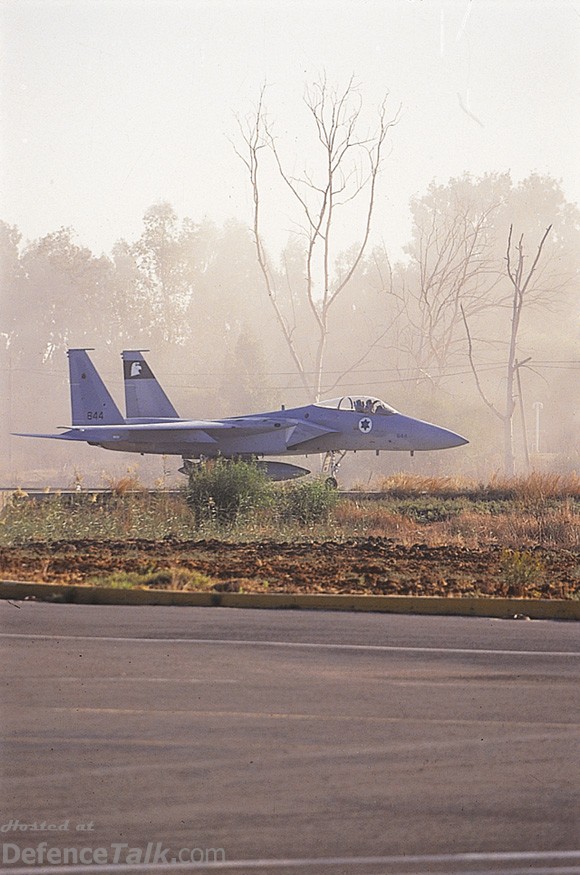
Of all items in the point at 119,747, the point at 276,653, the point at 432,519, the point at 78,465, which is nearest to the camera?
the point at 119,747

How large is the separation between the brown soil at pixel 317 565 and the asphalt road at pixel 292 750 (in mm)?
3276

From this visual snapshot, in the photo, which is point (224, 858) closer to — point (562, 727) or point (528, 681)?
point (562, 727)

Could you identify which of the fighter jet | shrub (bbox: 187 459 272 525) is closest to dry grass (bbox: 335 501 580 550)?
shrub (bbox: 187 459 272 525)

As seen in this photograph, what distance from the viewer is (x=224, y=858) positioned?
15.8ft

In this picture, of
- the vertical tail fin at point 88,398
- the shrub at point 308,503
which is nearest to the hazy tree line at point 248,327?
the vertical tail fin at point 88,398

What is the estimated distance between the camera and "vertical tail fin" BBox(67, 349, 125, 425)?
1550 inches

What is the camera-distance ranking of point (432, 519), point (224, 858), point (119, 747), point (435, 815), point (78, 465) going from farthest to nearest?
point (78, 465), point (432, 519), point (119, 747), point (435, 815), point (224, 858)

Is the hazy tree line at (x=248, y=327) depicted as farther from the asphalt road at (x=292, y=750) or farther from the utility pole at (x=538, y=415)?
the asphalt road at (x=292, y=750)

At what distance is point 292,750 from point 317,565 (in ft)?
31.5

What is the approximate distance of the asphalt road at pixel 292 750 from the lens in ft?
A: 16.4

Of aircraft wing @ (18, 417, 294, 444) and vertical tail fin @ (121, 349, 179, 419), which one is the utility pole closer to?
vertical tail fin @ (121, 349, 179, 419)

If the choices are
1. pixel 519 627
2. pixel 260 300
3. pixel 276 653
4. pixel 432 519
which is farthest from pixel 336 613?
pixel 260 300

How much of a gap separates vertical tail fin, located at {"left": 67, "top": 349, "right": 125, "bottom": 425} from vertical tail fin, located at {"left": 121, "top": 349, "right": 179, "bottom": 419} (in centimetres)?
64

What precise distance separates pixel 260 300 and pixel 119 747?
10295cm
